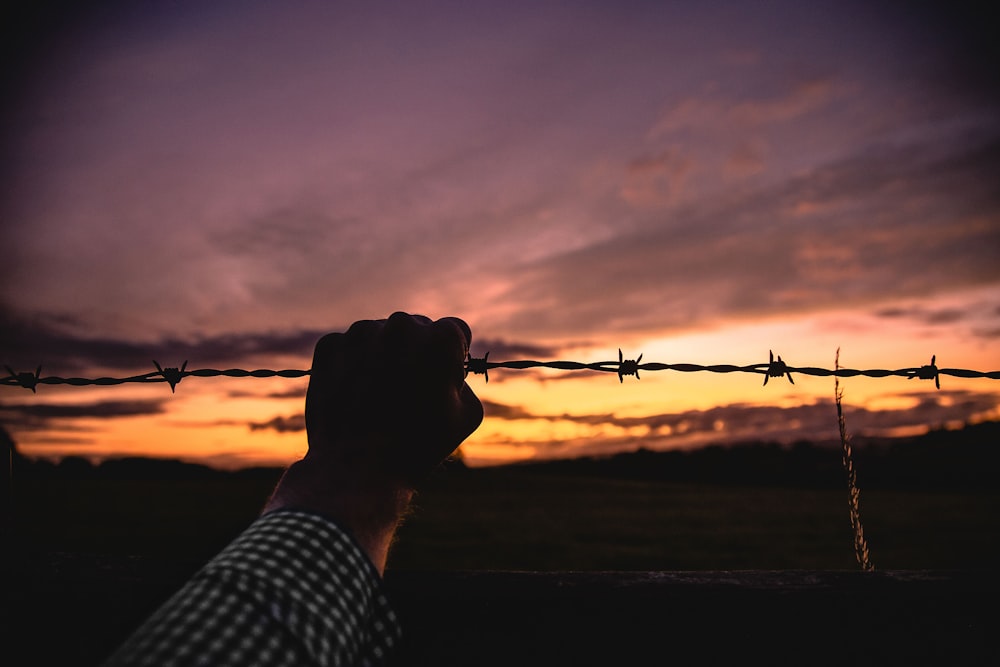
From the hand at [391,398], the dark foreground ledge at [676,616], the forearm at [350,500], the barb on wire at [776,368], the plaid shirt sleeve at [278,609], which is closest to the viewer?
the plaid shirt sleeve at [278,609]

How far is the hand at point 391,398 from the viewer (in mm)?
1102

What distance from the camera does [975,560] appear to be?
17391 millimetres

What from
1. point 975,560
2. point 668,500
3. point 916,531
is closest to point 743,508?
point 668,500

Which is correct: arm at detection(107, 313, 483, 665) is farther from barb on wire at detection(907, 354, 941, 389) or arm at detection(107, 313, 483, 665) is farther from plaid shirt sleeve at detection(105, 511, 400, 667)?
barb on wire at detection(907, 354, 941, 389)

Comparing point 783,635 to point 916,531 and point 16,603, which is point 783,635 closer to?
point 16,603

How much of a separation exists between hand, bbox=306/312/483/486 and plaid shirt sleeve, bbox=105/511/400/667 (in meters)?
0.23

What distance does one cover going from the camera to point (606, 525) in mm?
25141

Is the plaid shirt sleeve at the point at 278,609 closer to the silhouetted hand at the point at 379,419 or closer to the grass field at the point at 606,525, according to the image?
the silhouetted hand at the point at 379,419

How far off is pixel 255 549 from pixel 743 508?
3434cm

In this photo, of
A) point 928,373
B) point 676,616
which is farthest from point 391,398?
point 928,373

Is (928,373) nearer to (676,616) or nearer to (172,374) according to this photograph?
(676,616)

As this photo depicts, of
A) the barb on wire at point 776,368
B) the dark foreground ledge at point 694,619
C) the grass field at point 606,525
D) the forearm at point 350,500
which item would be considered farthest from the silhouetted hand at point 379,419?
the grass field at point 606,525


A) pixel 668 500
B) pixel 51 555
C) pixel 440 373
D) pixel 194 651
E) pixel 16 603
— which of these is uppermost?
pixel 440 373

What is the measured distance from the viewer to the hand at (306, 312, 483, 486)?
1102 millimetres
